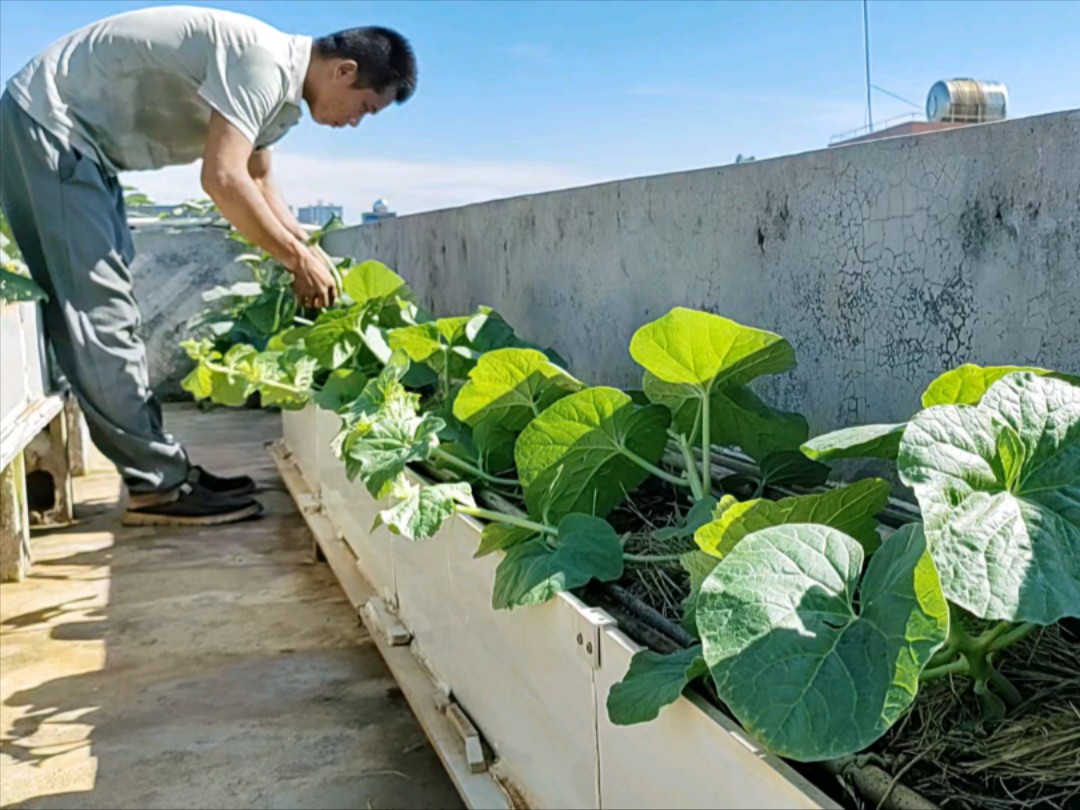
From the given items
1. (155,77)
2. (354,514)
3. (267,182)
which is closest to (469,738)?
(354,514)

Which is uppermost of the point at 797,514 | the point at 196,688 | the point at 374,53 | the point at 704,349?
the point at 374,53

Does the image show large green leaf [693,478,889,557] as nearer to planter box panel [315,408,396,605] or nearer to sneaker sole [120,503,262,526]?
planter box panel [315,408,396,605]

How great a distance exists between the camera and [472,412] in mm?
1167

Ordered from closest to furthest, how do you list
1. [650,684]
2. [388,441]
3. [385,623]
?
[650,684] → [388,441] → [385,623]

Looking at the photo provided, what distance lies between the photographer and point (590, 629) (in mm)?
774

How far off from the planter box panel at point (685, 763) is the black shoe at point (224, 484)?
2304 millimetres

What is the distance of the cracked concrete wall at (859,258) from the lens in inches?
34.0

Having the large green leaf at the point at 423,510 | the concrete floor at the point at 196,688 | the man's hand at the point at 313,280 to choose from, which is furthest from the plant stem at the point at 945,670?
the man's hand at the point at 313,280

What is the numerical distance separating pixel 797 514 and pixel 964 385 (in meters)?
0.14

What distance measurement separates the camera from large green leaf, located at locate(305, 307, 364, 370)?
1.83 m

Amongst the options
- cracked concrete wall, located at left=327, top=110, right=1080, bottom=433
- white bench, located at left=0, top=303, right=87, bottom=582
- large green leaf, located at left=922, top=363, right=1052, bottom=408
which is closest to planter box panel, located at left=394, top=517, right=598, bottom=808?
large green leaf, located at left=922, top=363, right=1052, bottom=408

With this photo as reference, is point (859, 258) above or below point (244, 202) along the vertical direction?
below

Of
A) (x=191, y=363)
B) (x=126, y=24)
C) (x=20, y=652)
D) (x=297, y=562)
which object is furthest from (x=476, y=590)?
(x=191, y=363)

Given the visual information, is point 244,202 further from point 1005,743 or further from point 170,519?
point 1005,743
